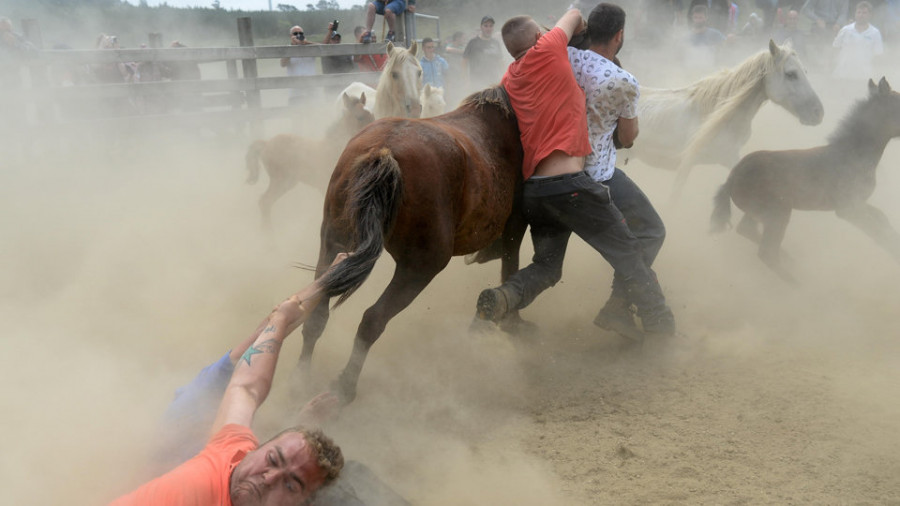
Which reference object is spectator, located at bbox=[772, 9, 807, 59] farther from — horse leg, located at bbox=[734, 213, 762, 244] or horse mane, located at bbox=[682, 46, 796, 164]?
horse leg, located at bbox=[734, 213, 762, 244]

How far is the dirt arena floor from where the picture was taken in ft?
9.70

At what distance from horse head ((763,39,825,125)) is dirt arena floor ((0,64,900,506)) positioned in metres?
1.01

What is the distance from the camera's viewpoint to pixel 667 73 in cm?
1068

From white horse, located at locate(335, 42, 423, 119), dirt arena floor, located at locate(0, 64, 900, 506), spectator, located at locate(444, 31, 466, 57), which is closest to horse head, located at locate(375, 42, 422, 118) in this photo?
white horse, located at locate(335, 42, 423, 119)

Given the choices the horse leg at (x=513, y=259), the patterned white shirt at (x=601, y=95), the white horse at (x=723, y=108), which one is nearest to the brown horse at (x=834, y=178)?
the white horse at (x=723, y=108)

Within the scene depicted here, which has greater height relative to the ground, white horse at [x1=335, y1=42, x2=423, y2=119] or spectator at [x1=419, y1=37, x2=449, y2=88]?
white horse at [x1=335, y1=42, x2=423, y2=119]

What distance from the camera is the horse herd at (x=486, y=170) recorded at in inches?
124

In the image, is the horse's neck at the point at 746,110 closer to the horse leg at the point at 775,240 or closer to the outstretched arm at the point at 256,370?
the horse leg at the point at 775,240

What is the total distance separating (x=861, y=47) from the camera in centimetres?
1045

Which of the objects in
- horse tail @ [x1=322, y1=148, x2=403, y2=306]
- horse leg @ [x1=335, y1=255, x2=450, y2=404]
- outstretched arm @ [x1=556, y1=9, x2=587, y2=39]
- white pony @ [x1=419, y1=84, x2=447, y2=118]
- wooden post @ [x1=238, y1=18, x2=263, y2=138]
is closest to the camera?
horse tail @ [x1=322, y1=148, x2=403, y2=306]

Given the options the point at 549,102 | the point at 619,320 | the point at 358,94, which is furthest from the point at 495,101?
the point at 358,94

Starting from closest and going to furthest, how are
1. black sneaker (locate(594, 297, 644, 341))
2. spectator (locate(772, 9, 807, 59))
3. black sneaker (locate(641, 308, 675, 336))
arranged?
black sneaker (locate(641, 308, 675, 336)) → black sneaker (locate(594, 297, 644, 341)) → spectator (locate(772, 9, 807, 59))

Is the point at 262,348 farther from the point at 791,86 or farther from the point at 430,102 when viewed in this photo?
the point at 430,102

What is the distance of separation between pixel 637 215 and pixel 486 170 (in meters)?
1.23
